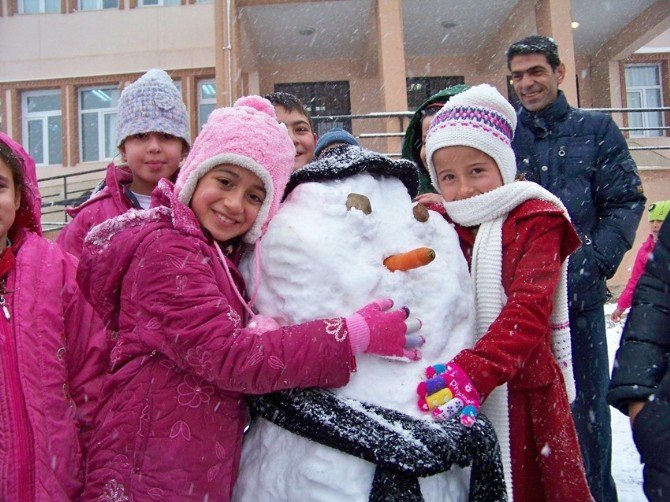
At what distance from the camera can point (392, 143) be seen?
10.1m

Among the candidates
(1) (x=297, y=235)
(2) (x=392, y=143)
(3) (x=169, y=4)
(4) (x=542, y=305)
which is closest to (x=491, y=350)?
(4) (x=542, y=305)

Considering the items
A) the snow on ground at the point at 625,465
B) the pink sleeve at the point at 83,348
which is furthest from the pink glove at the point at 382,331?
the snow on ground at the point at 625,465

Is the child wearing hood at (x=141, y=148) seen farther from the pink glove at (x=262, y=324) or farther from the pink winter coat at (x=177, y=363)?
the pink glove at (x=262, y=324)

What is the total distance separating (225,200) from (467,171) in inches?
29.2

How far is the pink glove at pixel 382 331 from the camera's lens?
1.51 metres

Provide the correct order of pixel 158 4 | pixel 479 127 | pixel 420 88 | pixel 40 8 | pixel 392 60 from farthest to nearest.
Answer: pixel 40 8, pixel 158 4, pixel 420 88, pixel 392 60, pixel 479 127

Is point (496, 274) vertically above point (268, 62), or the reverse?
point (268, 62)

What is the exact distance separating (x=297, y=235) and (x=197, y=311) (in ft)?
0.99

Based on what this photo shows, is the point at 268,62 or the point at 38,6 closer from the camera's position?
the point at 268,62

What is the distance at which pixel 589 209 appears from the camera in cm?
288

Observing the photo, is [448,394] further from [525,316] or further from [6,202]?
[6,202]

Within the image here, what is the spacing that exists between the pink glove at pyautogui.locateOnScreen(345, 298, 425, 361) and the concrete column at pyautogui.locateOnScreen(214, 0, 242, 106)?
8767mm

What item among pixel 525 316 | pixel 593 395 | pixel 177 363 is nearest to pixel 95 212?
pixel 177 363

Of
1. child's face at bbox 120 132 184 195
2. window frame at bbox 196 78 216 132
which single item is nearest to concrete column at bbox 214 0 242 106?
window frame at bbox 196 78 216 132
